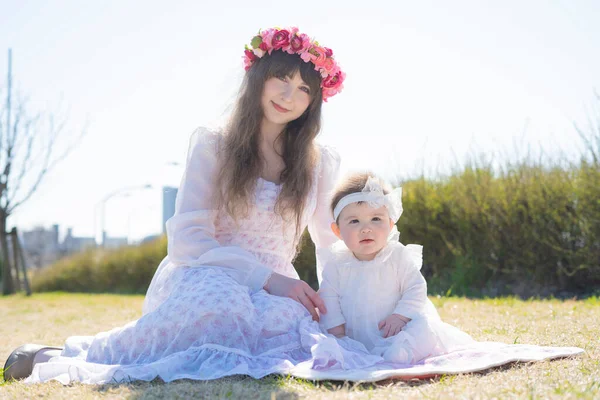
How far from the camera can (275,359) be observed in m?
2.53

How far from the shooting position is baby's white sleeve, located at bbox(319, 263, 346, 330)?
9.57 ft

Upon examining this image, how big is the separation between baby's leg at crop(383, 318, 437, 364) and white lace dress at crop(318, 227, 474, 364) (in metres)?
0.02

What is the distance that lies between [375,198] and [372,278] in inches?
15.4

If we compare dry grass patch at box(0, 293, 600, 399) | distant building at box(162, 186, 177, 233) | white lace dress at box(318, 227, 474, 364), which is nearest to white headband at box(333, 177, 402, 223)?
white lace dress at box(318, 227, 474, 364)

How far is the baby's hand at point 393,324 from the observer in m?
2.83

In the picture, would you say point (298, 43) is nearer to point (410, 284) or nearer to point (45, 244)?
point (410, 284)

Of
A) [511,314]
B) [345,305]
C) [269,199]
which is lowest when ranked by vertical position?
[511,314]

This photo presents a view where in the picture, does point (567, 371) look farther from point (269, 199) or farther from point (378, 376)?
point (269, 199)

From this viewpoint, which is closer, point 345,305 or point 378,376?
point 378,376

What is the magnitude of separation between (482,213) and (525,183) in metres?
0.60

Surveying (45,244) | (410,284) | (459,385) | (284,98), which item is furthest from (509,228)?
(45,244)

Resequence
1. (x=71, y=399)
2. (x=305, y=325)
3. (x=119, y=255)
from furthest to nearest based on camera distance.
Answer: (x=119, y=255) < (x=305, y=325) < (x=71, y=399)

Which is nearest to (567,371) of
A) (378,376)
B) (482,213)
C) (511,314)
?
(378,376)

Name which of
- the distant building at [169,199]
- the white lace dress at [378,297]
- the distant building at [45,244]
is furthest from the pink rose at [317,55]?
the distant building at [45,244]
